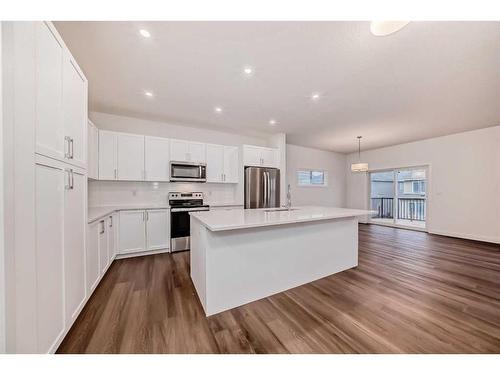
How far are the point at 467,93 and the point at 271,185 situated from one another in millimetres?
3532

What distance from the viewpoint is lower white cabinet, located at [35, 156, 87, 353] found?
45.1 inches

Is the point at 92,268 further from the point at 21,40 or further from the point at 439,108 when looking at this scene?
the point at 439,108

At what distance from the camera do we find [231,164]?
4.45 m

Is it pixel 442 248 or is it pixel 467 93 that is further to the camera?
pixel 442 248

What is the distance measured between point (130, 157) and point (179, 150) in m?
0.88

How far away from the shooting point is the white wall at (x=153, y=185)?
357 centimetres

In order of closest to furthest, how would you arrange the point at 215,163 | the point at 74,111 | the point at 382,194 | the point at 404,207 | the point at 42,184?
the point at 42,184 < the point at 74,111 < the point at 215,163 < the point at 404,207 < the point at 382,194

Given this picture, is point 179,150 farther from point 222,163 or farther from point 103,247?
point 103,247

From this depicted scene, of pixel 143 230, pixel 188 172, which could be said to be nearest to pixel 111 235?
pixel 143 230

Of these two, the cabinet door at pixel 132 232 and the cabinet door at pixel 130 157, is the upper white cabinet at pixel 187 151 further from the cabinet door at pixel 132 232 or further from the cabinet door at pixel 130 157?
the cabinet door at pixel 132 232

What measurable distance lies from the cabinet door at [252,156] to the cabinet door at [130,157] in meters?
2.12

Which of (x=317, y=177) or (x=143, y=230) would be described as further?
(x=317, y=177)

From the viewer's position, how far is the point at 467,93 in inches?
110
